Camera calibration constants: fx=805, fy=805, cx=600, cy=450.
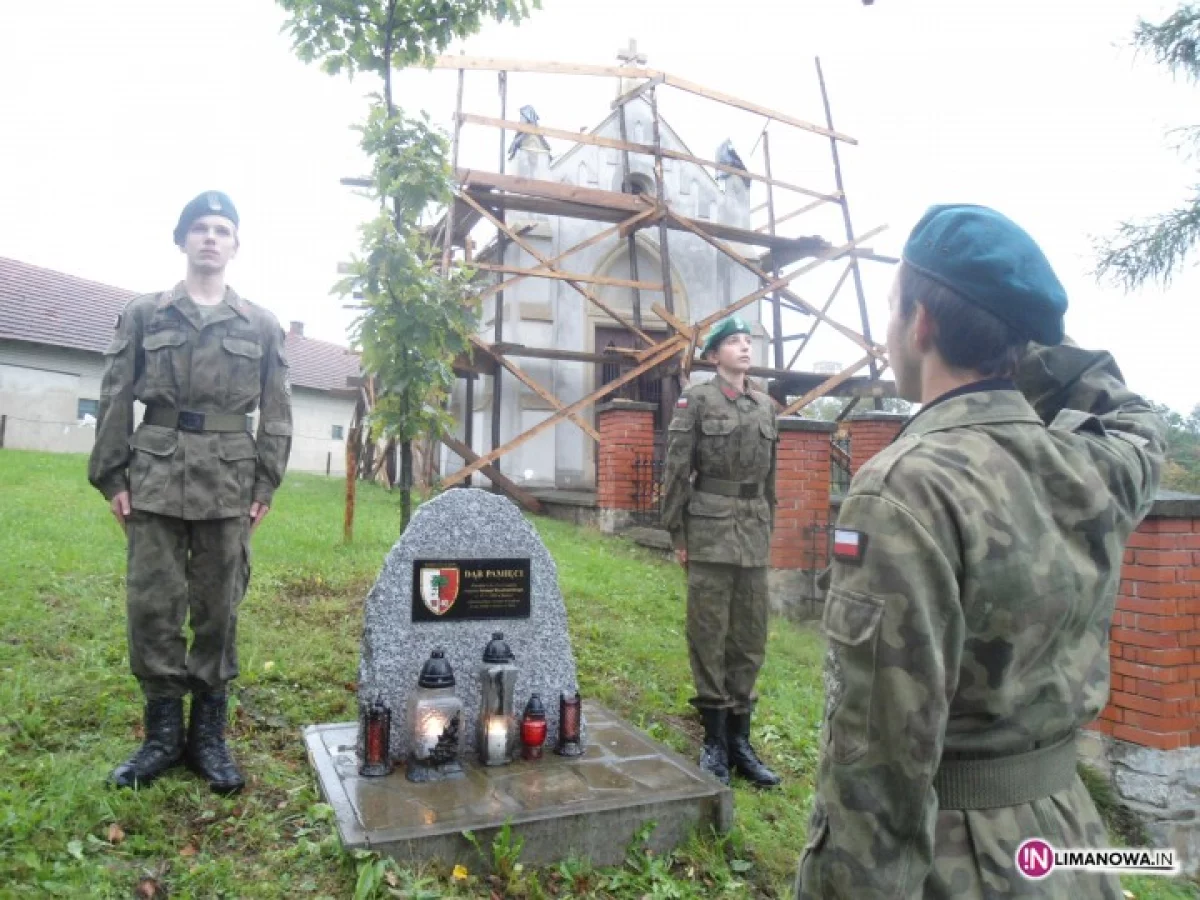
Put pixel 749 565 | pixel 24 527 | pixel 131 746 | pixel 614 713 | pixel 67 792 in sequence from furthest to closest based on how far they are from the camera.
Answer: pixel 24 527 → pixel 614 713 → pixel 749 565 → pixel 131 746 → pixel 67 792

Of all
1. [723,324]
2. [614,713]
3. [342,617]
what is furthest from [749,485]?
[342,617]

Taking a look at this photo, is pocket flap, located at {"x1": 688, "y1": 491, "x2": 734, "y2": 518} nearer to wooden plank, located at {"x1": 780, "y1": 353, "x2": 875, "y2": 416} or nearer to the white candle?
the white candle

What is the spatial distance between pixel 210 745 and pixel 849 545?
3.06 metres

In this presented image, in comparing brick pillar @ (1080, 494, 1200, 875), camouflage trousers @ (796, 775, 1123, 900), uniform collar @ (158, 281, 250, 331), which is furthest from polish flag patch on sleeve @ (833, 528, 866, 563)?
brick pillar @ (1080, 494, 1200, 875)

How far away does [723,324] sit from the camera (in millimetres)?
4199

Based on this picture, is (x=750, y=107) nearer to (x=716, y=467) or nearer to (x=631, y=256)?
(x=631, y=256)

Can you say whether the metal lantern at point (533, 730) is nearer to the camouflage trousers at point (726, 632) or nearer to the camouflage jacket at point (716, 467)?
the camouflage trousers at point (726, 632)

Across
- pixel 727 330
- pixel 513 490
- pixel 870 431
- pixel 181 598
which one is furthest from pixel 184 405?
pixel 513 490

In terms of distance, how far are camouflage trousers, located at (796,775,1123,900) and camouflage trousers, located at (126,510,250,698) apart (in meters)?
2.71

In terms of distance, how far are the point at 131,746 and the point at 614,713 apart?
231 cm

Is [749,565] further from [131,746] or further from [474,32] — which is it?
[474,32]

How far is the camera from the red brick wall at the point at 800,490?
755cm

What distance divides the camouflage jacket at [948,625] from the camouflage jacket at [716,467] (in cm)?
267

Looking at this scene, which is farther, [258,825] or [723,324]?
[723,324]
